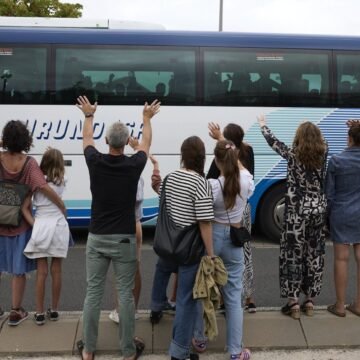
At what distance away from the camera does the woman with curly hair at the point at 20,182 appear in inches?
151

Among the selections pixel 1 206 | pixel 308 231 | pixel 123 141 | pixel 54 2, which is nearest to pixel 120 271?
pixel 123 141

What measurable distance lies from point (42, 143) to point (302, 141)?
424 cm

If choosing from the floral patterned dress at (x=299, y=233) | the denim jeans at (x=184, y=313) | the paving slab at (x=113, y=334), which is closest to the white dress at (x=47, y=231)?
the paving slab at (x=113, y=334)

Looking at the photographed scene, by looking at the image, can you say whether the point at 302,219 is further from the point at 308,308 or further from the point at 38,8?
the point at 38,8

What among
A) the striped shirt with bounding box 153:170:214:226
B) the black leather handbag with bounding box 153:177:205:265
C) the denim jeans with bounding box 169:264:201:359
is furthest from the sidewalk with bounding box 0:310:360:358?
the striped shirt with bounding box 153:170:214:226

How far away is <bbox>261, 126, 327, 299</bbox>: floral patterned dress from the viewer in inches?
161

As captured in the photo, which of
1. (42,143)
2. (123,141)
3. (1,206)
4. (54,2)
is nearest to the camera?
(123,141)

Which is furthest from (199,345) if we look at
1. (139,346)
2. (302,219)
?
(302,219)

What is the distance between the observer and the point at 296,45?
24.0ft

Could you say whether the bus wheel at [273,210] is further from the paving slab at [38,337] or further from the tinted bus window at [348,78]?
the paving slab at [38,337]

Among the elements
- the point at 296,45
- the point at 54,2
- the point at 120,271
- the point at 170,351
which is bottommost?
the point at 170,351

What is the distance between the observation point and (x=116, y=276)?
11.3ft

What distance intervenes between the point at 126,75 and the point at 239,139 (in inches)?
140

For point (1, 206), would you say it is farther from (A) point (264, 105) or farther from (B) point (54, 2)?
(B) point (54, 2)
